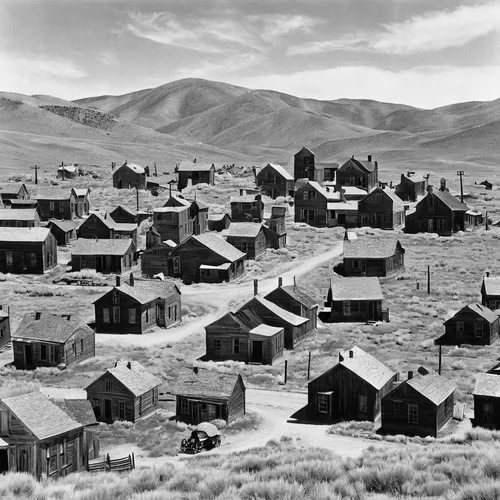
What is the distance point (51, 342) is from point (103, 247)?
28.3 meters

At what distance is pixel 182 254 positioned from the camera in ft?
254

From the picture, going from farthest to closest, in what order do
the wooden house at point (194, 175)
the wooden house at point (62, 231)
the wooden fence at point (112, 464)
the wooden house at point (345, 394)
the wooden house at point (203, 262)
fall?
the wooden house at point (194, 175), the wooden house at point (62, 231), the wooden house at point (203, 262), the wooden house at point (345, 394), the wooden fence at point (112, 464)

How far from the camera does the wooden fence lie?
3262 centimetres

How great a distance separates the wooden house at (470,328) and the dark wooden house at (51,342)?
75.2ft

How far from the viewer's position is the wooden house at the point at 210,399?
41.7 metres

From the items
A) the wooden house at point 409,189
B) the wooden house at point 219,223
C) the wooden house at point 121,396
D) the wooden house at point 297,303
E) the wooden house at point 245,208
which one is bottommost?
the wooden house at point 121,396

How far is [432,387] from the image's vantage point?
133 feet

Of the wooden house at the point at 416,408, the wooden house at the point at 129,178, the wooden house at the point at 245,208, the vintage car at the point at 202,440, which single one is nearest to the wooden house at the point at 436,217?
the wooden house at the point at 245,208

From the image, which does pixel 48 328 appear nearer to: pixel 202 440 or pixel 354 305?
pixel 202 440

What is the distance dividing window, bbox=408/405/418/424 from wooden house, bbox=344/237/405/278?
36786mm

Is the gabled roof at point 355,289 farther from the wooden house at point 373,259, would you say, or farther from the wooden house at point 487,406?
the wooden house at point 487,406

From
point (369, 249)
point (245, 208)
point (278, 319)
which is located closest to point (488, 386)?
point (278, 319)

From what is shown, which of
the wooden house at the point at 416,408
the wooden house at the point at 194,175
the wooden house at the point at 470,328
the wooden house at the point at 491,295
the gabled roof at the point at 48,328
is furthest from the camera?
the wooden house at the point at 194,175

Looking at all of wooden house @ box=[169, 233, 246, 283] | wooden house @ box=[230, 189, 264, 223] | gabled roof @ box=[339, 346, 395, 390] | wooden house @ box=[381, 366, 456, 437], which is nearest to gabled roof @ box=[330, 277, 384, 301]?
wooden house @ box=[169, 233, 246, 283]
